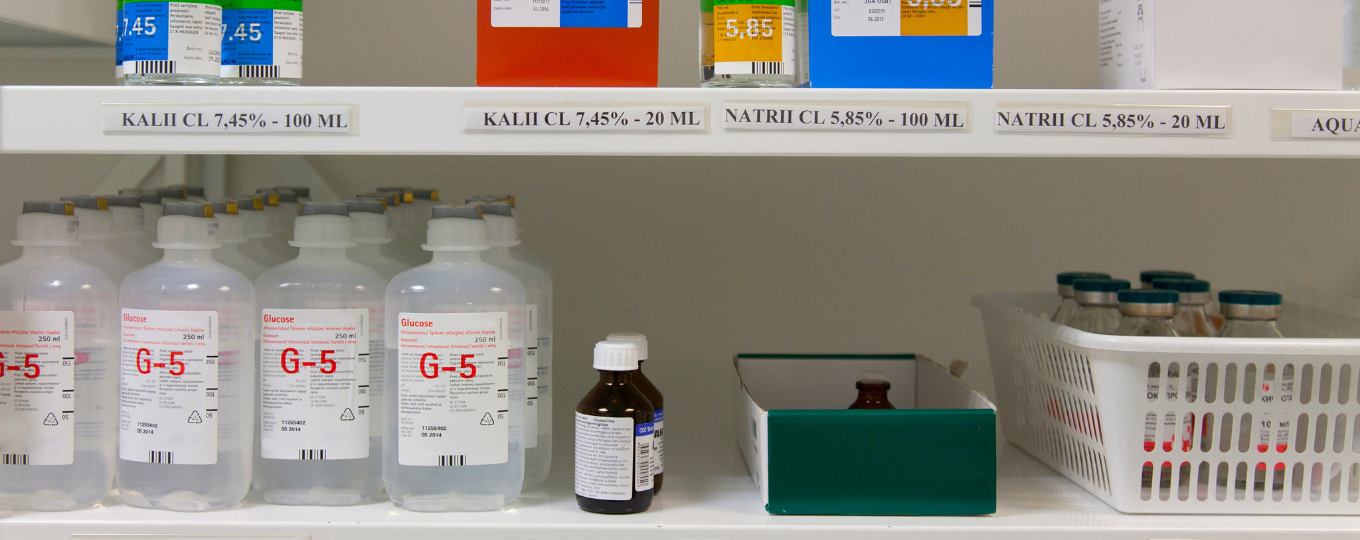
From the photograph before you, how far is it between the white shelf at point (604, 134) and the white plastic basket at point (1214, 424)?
0.20 meters

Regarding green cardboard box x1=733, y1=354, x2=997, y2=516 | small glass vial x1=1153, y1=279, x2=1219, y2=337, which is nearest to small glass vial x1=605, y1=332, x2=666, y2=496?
green cardboard box x1=733, y1=354, x2=997, y2=516

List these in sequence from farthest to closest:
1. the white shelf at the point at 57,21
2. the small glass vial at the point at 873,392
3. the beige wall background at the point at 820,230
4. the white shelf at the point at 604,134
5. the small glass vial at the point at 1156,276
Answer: the beige wall background at the point at 820,230
the small glass vial at the point at 1156,276
the small glass vial at the point at 873,392
the white shelf at the point at 57,21
the white shelf at the point at 604,134

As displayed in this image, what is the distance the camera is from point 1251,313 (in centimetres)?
103

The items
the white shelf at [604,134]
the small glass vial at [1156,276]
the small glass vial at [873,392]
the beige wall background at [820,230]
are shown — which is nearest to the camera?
the white shelf at [604,134]

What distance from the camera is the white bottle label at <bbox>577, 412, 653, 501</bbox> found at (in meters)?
0.92

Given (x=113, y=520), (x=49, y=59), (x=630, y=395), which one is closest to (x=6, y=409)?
(x=113, y=520)

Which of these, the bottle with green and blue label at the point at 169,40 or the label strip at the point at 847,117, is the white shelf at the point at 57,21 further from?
the label strip at the point at 847,117

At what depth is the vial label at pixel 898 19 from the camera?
93cm

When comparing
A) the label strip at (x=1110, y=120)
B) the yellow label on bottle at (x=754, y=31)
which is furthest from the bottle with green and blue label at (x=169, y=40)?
the label strip at (x=1110, y=120)

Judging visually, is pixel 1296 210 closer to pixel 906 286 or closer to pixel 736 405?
pixel 906 286

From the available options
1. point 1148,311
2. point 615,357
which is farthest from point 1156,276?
point 615,357

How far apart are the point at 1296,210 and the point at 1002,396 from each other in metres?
0.60

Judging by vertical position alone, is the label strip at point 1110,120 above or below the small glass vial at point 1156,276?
above

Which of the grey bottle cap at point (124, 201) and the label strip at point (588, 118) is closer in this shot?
the label strip at point (588, 118)
